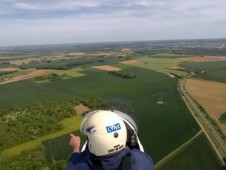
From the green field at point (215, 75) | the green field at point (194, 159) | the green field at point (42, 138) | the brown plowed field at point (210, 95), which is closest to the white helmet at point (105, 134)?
the green field at point (194, 159)

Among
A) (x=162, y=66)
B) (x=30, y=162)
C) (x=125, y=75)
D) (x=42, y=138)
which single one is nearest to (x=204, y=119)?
(x=42, y=138)

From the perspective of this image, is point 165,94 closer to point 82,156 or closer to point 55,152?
point 55,152

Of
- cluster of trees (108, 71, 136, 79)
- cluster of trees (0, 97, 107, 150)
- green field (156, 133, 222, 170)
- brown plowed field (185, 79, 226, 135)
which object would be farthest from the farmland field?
brown plowed field (185, 79, 226, 135)

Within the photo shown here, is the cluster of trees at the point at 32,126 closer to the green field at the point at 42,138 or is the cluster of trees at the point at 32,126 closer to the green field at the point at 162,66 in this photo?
the green field at the point at 42,138

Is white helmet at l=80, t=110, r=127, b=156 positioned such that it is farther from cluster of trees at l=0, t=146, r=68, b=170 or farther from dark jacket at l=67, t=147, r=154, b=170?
cluster of trees at l=0, t=146, r=68, b=170

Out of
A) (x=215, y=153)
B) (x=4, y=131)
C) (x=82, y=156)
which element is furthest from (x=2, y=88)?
(x=82, y=156)
